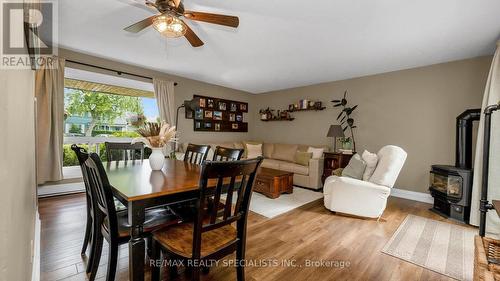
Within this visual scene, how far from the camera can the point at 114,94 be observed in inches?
164

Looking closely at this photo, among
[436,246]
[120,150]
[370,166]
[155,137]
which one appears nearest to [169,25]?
[155,137]

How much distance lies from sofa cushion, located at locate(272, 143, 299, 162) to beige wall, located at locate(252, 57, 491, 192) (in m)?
0.76

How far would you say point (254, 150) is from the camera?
5.41 metres

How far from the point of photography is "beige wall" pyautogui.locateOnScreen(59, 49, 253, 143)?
3.49 m

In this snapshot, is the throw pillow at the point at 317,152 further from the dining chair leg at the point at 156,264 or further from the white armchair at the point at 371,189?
the dining chair leg at the point at 156,264

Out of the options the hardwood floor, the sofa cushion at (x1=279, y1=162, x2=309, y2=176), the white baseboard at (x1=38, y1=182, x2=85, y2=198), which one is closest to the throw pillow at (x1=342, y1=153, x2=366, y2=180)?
the hardwood floor

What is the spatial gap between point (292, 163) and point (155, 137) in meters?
3.52

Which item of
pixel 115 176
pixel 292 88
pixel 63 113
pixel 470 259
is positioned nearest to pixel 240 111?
pixel 292 88

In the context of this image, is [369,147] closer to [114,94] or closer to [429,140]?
[429,140]

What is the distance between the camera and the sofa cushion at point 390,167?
2.62m

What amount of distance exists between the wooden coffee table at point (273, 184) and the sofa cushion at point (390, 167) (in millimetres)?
1392

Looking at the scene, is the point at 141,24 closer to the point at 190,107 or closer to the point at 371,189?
the point at 190,107

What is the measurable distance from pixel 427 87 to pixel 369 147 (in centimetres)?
140

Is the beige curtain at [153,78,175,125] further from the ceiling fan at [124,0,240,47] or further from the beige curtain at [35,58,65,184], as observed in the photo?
the ceiling fan at [124,0,240,47]
